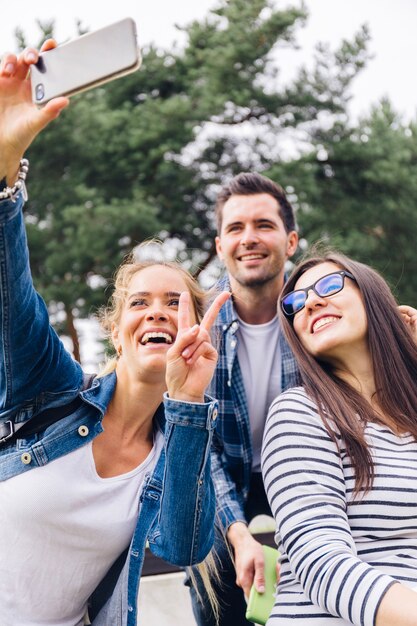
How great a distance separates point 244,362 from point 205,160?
9448 millimetres

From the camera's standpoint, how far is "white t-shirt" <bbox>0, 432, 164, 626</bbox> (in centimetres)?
182

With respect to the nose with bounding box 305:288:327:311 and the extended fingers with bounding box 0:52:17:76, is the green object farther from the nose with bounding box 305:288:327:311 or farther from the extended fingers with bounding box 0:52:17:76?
the extended fingers with bounding box 0:52:17:76

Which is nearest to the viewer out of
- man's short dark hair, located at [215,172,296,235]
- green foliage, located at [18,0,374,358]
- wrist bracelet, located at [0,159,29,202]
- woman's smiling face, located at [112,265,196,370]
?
wrist bracelet, located at [0,159,29,202]

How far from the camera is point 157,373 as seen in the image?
6.70 feet

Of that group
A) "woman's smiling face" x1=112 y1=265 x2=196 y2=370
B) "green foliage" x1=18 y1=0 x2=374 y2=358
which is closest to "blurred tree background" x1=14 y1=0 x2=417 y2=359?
"green foliage" x1=18 y1=0 x2=374 y2=358

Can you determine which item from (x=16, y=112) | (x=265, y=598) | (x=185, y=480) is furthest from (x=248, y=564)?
(x=16, y=112)

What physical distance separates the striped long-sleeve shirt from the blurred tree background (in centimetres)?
859

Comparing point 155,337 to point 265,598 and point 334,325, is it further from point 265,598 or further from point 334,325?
point 265,598

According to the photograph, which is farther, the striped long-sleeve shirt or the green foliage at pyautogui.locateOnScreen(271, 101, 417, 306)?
the green foliage at pyautogui.locateOnScreen(271, 101, 417, 306)

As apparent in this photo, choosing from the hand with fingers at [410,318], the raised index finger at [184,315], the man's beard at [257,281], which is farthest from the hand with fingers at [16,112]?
the man's beard at [257,281]

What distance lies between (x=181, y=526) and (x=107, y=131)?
10061 mm

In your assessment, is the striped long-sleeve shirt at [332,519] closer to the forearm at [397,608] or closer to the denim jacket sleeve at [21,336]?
the forearm at [397,608]

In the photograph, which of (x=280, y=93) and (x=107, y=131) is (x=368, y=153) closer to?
(x=280, y=93)

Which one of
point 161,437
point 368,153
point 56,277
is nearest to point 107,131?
point 56,277
